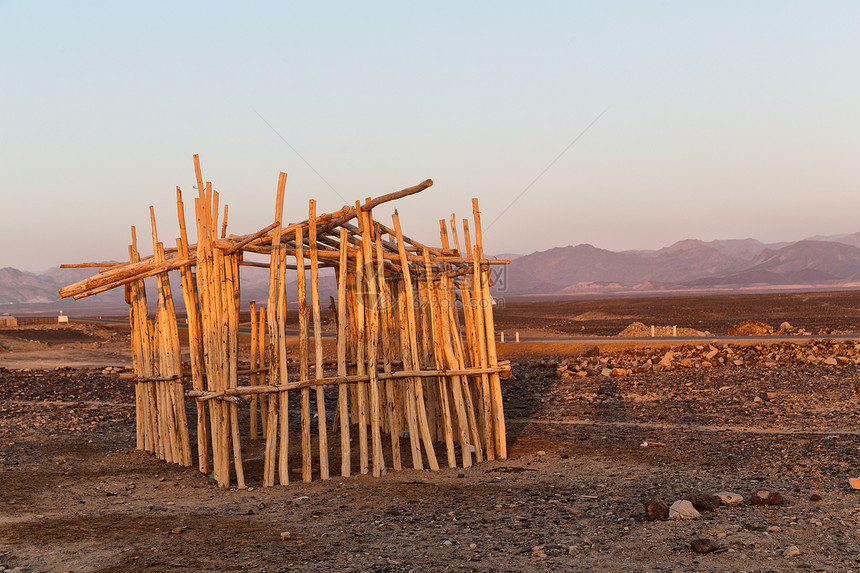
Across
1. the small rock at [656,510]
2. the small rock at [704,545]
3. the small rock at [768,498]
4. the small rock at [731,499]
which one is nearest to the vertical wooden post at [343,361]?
the small rock at [656,510]

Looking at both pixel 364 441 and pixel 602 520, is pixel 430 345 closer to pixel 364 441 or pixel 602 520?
pixel 364 441

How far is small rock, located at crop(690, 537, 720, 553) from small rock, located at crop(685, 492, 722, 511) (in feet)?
4.02

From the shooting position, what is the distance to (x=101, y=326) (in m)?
60.6

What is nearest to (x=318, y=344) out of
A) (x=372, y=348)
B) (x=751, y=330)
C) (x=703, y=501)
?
(x=372, y=348)

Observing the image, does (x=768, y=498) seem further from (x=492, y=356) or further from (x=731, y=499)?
(x=492, y=356)

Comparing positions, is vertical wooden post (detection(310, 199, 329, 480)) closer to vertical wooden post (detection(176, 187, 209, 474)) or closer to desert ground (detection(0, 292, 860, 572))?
desert ground (detection(0, 292, 860, 572))

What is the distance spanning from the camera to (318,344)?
10.5 meters

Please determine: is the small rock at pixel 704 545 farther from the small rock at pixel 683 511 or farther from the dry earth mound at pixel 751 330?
the dry earth mound at pixel 751 330

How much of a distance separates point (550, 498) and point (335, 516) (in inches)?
98.9

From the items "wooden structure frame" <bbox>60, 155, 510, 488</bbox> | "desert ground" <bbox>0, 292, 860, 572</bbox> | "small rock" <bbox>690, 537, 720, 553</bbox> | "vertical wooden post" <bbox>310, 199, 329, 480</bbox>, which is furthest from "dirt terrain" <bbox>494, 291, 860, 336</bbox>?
"small rock" <bbox>690, 537, 720, 553</bbox>

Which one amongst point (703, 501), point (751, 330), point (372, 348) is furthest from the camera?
point (751, 330)

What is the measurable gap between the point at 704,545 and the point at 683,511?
3.60 feet

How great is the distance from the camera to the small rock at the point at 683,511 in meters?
7.95

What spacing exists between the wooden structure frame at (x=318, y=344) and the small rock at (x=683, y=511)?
3.99 metres
